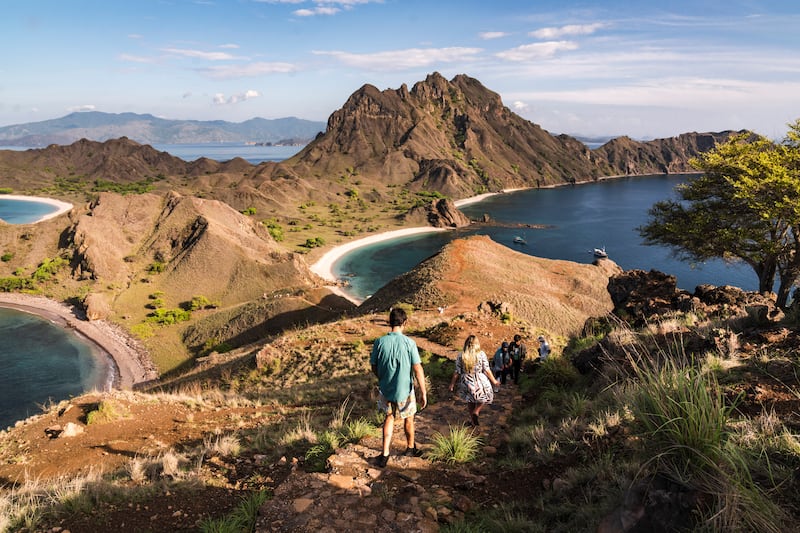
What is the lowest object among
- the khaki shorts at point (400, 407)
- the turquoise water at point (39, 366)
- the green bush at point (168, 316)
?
the turquoise water at point (39, 366)

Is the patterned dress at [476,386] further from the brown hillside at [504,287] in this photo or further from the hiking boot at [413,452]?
the brown hillside at [504,287]

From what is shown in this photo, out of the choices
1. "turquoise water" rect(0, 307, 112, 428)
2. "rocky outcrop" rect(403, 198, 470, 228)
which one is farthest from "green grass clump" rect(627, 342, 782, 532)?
"rocky outcrop" rect(403, 198, 470, 228)

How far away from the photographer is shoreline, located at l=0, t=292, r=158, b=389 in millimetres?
42156

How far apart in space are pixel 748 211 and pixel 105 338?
2332 inches

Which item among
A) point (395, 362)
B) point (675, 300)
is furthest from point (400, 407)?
point (675, 300)

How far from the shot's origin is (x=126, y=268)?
2544 inches

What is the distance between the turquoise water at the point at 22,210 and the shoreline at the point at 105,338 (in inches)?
3475

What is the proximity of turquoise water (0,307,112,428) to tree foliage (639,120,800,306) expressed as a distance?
47037mm

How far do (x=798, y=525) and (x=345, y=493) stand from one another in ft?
16.1

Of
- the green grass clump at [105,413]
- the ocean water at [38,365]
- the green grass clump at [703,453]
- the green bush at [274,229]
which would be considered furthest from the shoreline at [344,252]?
the green grass clump at [703,453]

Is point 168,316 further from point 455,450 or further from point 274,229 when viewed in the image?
point 455,450

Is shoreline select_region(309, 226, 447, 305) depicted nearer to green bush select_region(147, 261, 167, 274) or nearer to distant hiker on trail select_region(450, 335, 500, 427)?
green bush select_region(147, 261, 167, 274)

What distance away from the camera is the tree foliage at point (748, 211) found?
1989 cm

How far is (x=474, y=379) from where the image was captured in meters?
9.47
